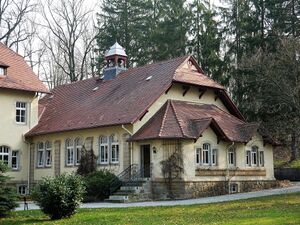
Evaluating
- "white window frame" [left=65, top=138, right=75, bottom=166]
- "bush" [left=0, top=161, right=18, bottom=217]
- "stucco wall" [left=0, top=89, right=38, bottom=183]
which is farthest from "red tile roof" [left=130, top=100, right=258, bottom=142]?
"stucco wall" [left=0, top=89, right=38, bottom=183]

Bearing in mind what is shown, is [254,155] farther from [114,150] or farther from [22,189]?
[22,189]

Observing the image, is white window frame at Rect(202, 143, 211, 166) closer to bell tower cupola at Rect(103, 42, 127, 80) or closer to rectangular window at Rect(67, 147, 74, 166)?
rectangular window at Rect(67, 147, 74, 166)

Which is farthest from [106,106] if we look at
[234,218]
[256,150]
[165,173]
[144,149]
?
[234,218]

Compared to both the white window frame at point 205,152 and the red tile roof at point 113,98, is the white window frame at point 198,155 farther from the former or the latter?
the red tile roof at point 113,98

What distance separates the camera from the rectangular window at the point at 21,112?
33531mm

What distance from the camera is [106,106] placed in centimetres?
3070

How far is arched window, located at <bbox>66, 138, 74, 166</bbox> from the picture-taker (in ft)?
104

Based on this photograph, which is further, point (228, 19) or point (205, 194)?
point (228, 19)

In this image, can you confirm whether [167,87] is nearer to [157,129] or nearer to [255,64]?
[157,129]

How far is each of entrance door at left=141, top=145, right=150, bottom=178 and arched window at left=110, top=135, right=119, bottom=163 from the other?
1.62 m

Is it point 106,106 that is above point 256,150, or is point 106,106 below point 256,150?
above

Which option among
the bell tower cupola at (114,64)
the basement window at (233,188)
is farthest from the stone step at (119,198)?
the bell tower cupola at (114,64)

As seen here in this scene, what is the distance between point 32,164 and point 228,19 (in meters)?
21.2

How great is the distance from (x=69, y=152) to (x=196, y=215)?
16.1 m
